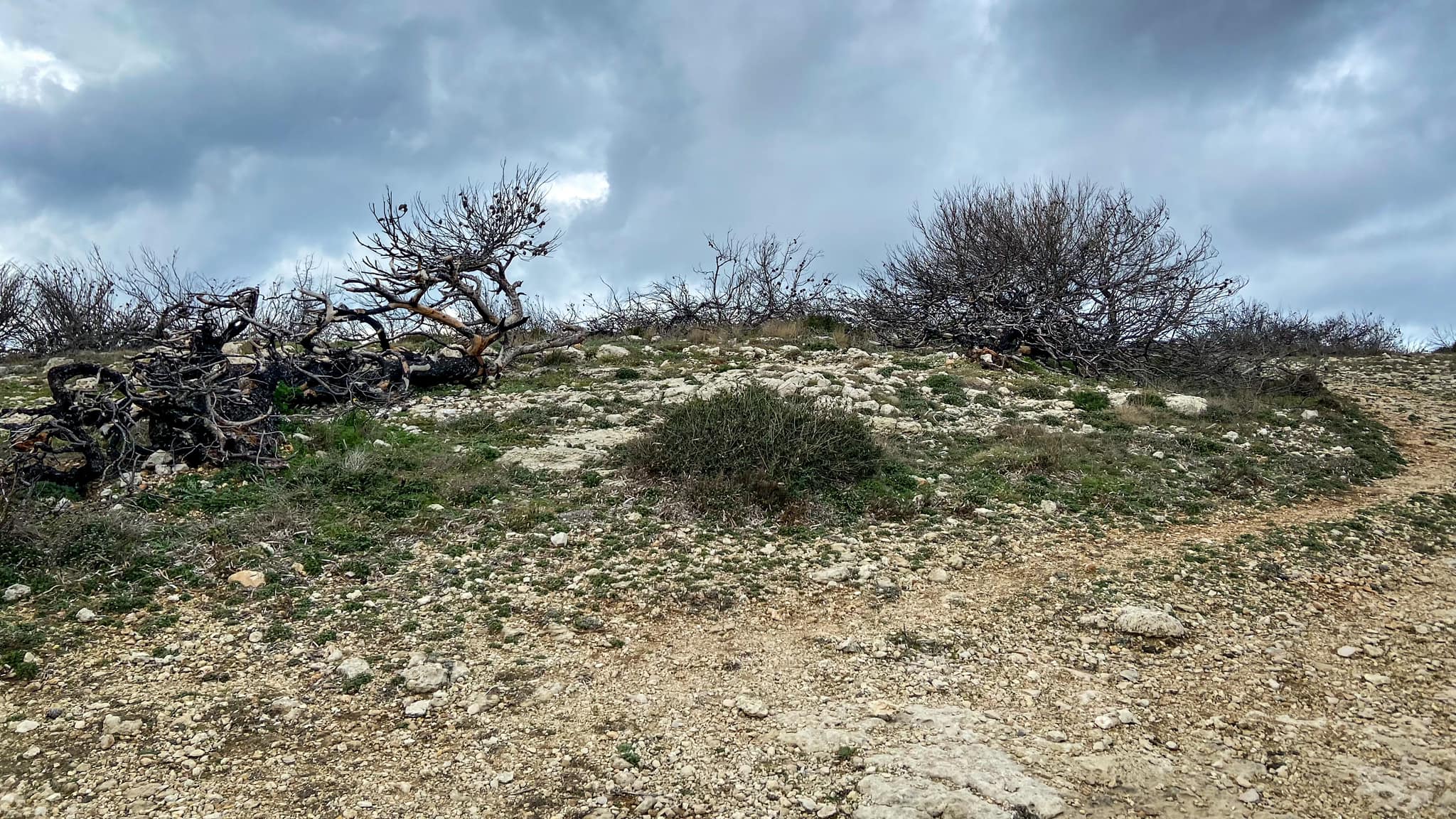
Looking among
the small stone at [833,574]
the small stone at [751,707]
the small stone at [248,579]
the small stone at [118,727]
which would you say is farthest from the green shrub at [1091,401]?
the small stone at [118,727]

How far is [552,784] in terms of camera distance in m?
3.01

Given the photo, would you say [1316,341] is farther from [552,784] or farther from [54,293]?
[54,293]

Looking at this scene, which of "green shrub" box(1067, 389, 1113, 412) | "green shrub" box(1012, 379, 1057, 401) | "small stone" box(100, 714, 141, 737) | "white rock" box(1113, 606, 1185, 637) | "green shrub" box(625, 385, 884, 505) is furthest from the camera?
"green shrub" box(1012, 379, 1057, 401)

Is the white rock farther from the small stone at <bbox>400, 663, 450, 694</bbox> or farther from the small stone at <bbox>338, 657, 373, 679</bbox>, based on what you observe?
the small stone at <bbox>338, 657, 373, 679</bbox>

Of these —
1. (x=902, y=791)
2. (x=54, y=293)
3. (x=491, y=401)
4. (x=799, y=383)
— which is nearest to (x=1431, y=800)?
(x=902, y=791)

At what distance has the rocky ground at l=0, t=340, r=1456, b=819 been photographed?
2963 millimetres

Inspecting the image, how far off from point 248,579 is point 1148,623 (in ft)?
16.0

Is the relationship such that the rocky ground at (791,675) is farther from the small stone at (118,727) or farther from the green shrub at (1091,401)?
the green shrub at (1091,401)

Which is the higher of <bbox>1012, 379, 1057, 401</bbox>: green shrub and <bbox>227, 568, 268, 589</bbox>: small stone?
<bbox>1012, 379, 1057, 401</bbox>: green shrub

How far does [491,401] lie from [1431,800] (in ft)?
27.7

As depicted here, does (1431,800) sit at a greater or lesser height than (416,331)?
lesser

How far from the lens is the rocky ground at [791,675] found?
9.72 feet

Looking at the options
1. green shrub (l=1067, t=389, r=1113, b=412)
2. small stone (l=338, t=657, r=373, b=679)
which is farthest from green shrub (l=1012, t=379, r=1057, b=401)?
small stone (l=338, t=657, r=373, b=679)

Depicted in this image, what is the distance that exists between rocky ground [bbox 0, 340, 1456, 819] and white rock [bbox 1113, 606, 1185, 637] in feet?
0.05
